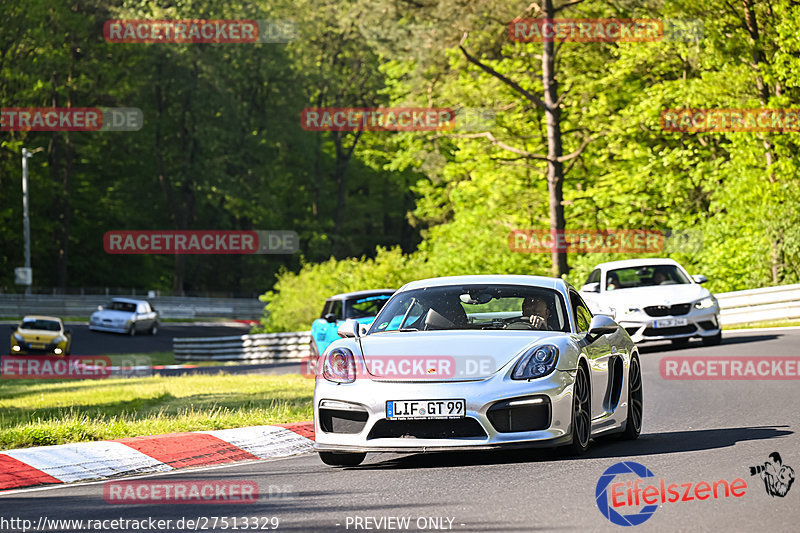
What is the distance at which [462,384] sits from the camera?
27.7ft

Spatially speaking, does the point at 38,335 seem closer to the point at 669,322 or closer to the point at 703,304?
the point at 669,322

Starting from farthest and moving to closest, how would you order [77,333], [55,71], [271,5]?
[271,5], [55,71], [77,333]

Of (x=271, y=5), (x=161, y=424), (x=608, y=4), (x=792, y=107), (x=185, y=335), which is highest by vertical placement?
(x=271, y=5)

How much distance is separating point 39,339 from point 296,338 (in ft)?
29.3

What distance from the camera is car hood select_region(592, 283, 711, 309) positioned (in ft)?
69.9

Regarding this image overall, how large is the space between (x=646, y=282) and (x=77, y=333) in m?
33.2

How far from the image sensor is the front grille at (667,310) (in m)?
21.3

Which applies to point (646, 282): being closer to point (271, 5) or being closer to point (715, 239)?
point (715, 239)

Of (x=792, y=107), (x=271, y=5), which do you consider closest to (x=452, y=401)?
(x=792, y=107)

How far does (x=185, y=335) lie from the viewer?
183 ft

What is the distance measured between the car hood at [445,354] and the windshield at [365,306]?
43.2 feet
